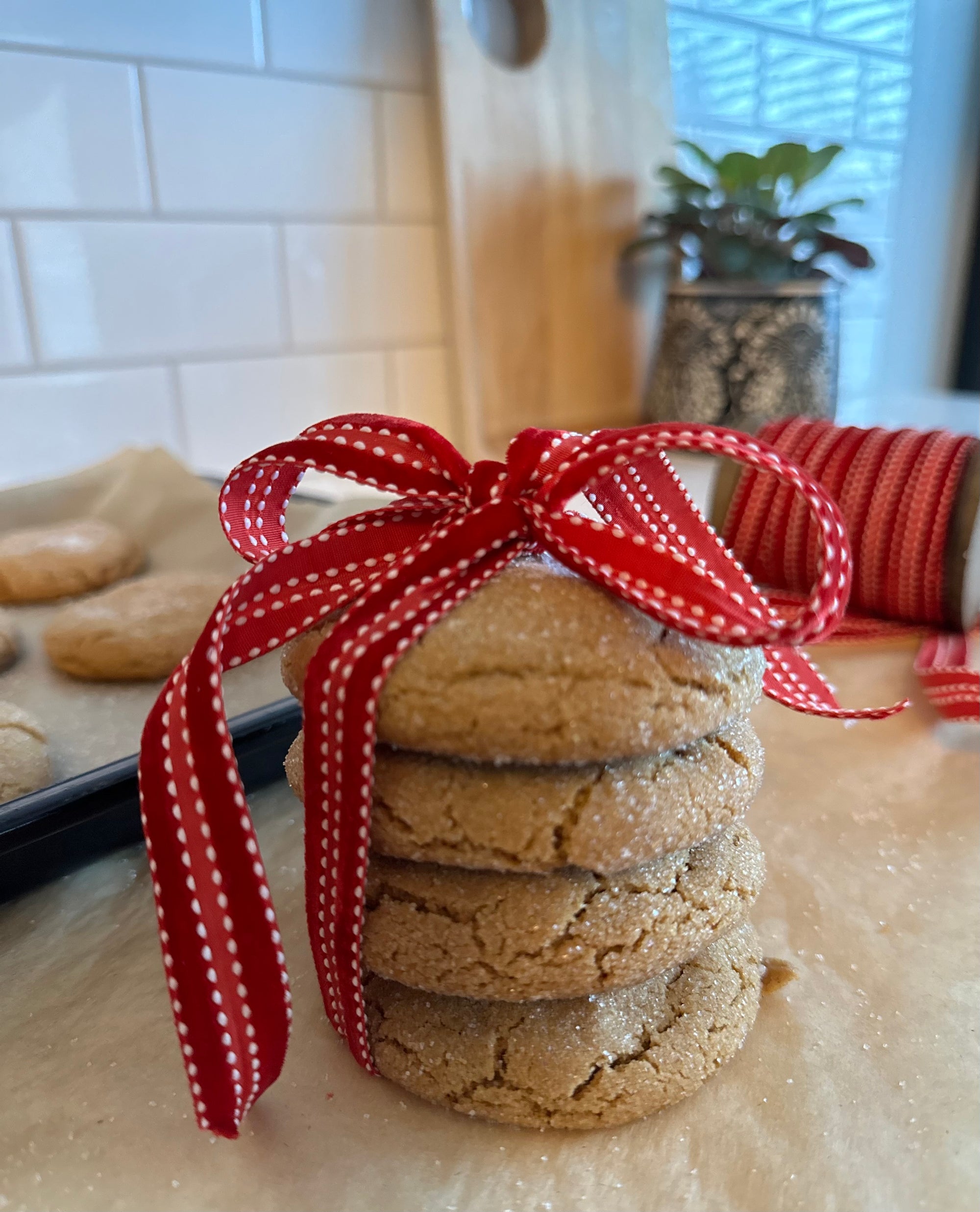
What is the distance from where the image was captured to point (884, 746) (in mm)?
821

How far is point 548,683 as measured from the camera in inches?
15.1

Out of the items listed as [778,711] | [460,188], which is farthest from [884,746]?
[460,188]

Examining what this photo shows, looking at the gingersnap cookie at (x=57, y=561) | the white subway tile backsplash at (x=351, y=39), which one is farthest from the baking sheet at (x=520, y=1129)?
the white subway tile backsplash at (x=351, y=39)

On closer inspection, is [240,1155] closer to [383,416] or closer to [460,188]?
[383,416]

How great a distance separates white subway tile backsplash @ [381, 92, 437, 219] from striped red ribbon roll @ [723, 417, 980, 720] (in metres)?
0.52

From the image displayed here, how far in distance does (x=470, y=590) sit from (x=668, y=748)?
111mm

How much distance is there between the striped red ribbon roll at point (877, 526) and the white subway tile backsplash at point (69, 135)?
727 mm

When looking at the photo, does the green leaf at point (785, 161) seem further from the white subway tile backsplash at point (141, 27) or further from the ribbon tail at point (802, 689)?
the ribbon tail at point (802, 689)

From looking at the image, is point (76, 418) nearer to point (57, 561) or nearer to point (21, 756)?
point (57, 561)

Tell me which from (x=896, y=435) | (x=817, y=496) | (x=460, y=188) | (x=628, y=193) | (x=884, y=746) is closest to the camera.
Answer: (x=817, y=496)

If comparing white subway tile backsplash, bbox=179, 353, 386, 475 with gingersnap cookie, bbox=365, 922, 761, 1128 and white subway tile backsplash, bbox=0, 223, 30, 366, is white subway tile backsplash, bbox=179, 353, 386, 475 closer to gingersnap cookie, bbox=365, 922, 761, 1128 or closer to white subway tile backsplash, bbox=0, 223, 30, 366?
white subway tile backsplash, bbox=0, 223, 30, 366

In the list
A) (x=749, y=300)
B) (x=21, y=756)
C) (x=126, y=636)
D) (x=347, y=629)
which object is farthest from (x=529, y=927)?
(x=749, y=300)

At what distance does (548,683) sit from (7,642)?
0.66 metres

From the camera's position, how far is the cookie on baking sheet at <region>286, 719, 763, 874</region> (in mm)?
398
